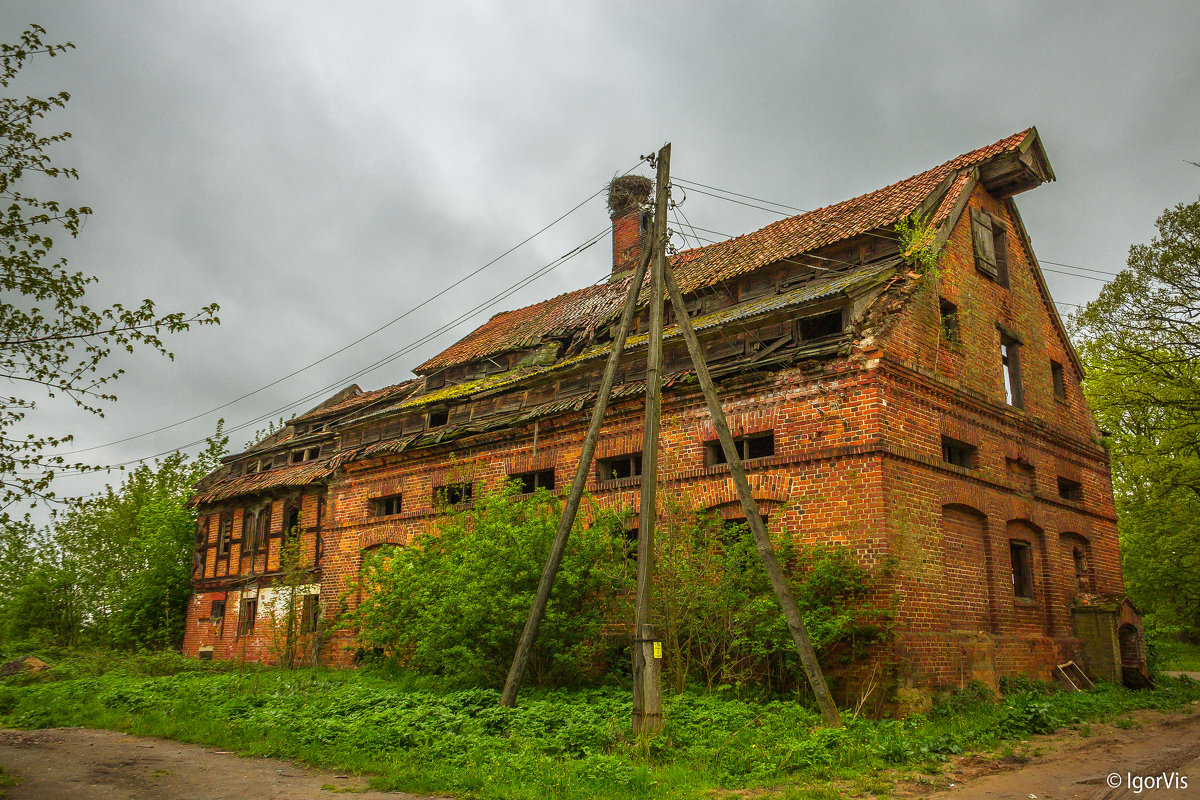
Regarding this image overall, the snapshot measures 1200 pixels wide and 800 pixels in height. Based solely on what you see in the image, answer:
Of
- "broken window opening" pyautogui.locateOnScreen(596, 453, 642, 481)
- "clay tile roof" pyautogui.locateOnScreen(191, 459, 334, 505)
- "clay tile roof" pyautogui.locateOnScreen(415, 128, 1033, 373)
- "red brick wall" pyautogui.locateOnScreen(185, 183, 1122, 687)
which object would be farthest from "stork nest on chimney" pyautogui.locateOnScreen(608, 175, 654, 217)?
"clay tile roof" pyautogui.locateOnScreen(191, 459, 334, 505)

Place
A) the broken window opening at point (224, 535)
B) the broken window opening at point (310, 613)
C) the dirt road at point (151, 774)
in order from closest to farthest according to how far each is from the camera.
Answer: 1. the dirt road at point (151, 774)
2. the broken window opening at point (310, 613)
3. the broken window opening at point (224, 535)

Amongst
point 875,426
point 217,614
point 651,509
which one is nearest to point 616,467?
point 875,426

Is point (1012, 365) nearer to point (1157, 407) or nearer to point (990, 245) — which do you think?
point (990, 245)

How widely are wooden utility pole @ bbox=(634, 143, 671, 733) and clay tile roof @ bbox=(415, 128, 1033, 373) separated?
4.81 metres

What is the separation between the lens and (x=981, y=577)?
42.0 feet

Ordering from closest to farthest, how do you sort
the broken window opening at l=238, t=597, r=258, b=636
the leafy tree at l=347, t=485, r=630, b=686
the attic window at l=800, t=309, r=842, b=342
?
the leafy tree at l=347, t=485, r=630, b=686, the attic window at l=800, t=309, r=842, b=342, the broken window opening at l=238, t=597, r=258, b=636

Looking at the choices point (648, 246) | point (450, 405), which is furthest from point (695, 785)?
point (450, 405)

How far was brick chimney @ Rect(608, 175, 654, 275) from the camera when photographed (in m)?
21.9

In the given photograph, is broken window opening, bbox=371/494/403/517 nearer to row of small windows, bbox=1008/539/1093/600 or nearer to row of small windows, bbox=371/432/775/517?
row of small windows, bbox=371/432/775/517

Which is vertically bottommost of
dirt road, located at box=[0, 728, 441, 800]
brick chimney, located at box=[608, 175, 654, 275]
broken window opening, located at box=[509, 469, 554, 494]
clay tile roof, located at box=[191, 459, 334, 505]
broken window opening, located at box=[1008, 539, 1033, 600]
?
dirt road, located at box=[0, 728, 441, 800]

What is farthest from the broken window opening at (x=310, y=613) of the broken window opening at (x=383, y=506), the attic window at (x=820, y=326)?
the attic window at (x=820, y=326)

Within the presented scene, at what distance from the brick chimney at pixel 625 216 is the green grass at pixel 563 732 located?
1260cm

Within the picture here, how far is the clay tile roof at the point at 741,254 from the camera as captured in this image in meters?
14.8

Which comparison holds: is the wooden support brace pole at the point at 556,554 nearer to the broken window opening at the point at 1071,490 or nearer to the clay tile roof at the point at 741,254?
the clay tile roof at the point at 741,254
